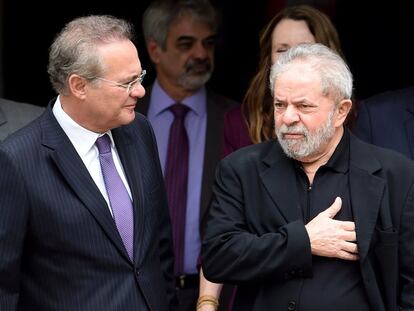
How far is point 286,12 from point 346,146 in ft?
3.18

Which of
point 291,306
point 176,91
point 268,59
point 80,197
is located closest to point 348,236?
point 291,306

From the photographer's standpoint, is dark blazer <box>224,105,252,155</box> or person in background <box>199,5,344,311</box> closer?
person in background <box>199,5,344,311</box>

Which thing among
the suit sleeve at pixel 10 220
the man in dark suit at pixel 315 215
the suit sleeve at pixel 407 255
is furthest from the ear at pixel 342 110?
the suit sleeve at pixel 10 220

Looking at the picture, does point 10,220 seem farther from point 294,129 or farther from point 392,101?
point 392,101

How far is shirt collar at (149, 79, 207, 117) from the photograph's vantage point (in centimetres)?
555

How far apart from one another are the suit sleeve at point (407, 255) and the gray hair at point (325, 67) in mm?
460

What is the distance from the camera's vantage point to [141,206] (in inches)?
160

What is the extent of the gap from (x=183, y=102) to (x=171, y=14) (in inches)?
19.1

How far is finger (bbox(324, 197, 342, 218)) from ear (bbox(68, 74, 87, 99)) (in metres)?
0.92

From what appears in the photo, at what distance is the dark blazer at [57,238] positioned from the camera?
3.81 metres

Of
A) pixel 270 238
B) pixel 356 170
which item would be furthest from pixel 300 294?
pixel 356 170

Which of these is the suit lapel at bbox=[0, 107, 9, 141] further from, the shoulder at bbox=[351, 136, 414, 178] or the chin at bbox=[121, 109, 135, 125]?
the shoulder at bbox=[351, 136, 414, 178]

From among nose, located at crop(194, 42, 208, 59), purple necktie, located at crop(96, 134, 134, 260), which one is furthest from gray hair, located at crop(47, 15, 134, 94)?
nose, located at crop(194, 42, 208, 59)

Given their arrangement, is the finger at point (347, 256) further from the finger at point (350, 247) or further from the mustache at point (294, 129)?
the mustache at point (294, 129)
